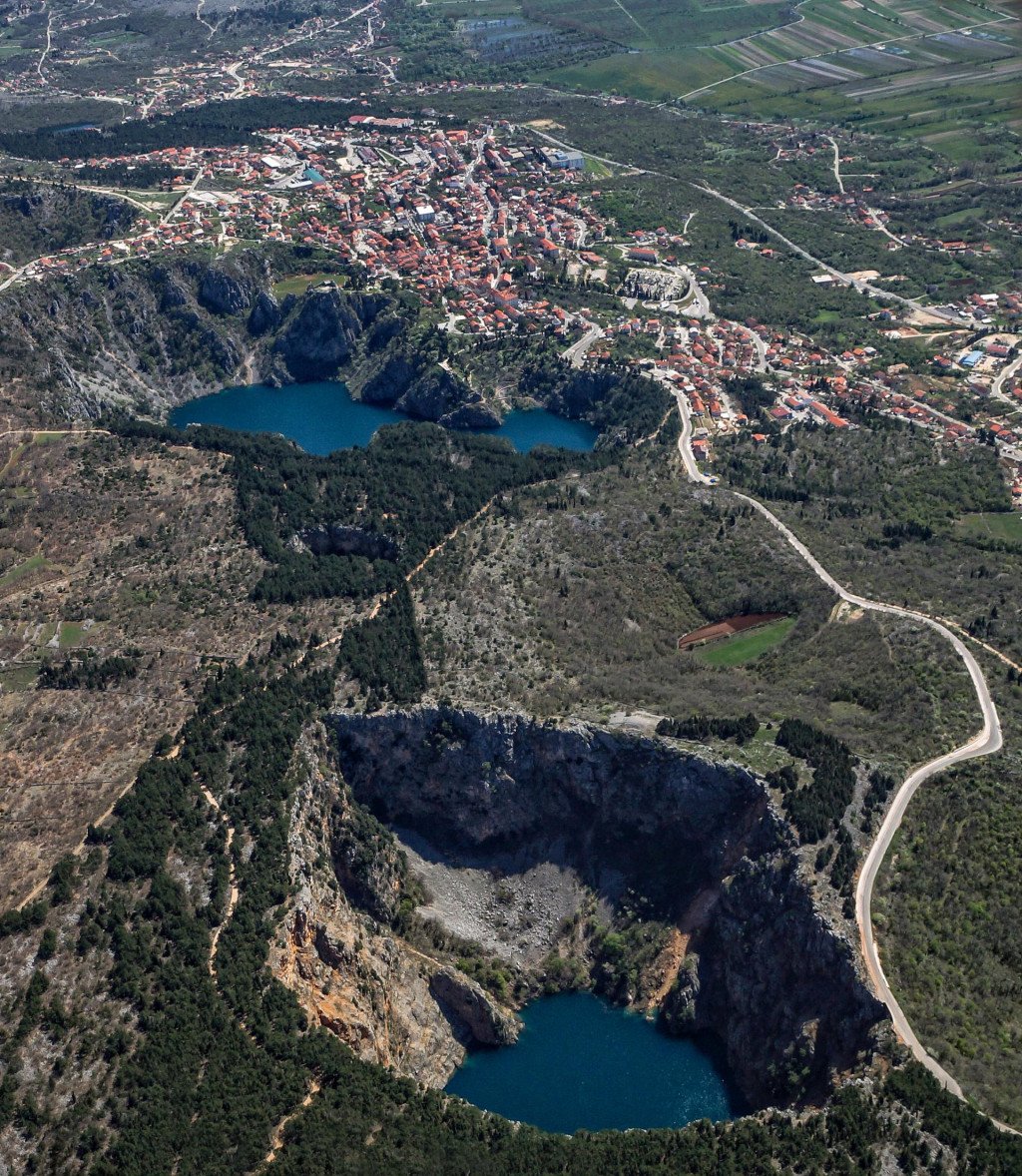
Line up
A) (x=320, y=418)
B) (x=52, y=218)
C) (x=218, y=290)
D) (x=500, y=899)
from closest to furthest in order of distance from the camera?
(x=500, y=899) → (x=320, y=418) → (x=218, y=290) → (x=52, y=218)

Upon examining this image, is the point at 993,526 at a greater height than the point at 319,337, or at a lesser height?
greater


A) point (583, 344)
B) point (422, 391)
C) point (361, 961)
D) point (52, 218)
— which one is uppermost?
point (361, 961)

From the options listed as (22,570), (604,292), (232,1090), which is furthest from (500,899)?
(604,292)

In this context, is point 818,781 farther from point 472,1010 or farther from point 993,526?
point 993,526

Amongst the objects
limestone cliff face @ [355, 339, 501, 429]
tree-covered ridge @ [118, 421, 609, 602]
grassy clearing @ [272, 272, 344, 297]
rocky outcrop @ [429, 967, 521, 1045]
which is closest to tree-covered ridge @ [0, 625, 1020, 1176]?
rocky outcrop @ [429, 967, 521, 1045]

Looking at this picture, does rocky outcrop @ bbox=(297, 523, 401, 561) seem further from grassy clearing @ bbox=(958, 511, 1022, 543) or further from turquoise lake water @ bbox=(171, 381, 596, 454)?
grassy clearing @ bbox=(958, 511, 1022, 543)

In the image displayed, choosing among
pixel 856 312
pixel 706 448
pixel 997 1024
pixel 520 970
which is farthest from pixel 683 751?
pixel 856 312

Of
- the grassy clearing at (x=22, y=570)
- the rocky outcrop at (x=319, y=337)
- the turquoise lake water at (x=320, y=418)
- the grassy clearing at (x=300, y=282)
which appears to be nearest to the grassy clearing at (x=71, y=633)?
the grassy clearing at (x=22, y=570)
